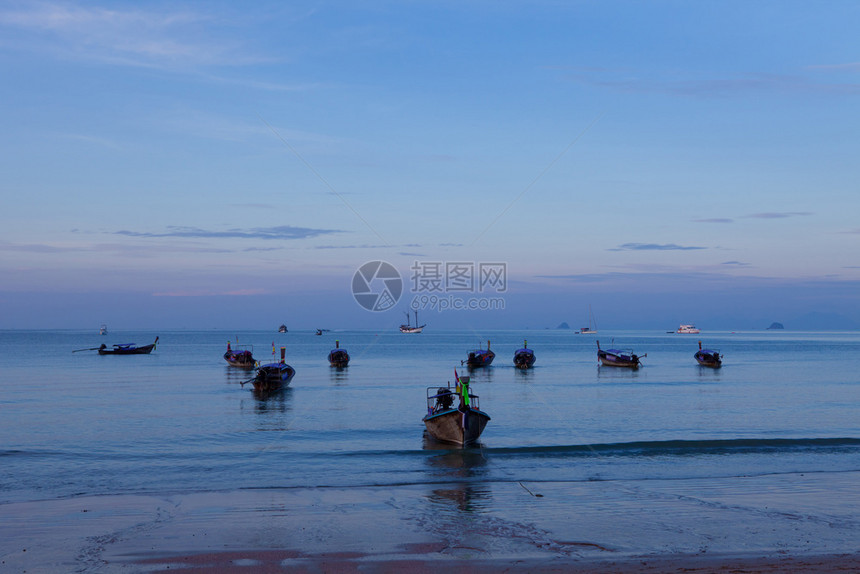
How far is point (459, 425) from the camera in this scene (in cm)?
2938

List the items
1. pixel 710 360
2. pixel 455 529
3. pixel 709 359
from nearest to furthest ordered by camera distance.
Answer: pixel 455 529 < pixel 710 360 < pixel 709 359

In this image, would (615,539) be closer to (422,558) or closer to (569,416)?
(422,558)

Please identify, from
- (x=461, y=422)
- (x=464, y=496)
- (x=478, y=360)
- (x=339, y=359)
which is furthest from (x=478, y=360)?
(x=464, y=496)

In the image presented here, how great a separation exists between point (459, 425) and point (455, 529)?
499 inches

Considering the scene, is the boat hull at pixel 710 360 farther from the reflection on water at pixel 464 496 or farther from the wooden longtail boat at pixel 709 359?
the reflection on water at pixel 464 496

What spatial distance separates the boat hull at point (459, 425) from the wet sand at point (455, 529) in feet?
23.2

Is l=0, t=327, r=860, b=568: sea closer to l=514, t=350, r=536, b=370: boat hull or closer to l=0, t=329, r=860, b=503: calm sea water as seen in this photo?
l=0, t=329, r=860, b=503: calm sea water

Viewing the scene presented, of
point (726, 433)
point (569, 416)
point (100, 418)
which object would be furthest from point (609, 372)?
point (100, 418)

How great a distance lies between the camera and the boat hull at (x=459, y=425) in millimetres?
29377

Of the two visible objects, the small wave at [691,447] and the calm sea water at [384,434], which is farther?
the small wave at [691,447]

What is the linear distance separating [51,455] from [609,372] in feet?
211

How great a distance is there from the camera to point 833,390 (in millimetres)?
56094

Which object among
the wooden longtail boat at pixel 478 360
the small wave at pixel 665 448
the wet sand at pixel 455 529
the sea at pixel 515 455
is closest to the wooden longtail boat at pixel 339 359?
the wooden longtail boat at pixel 478 360

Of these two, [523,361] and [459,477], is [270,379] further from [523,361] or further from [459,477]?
[523,361]
